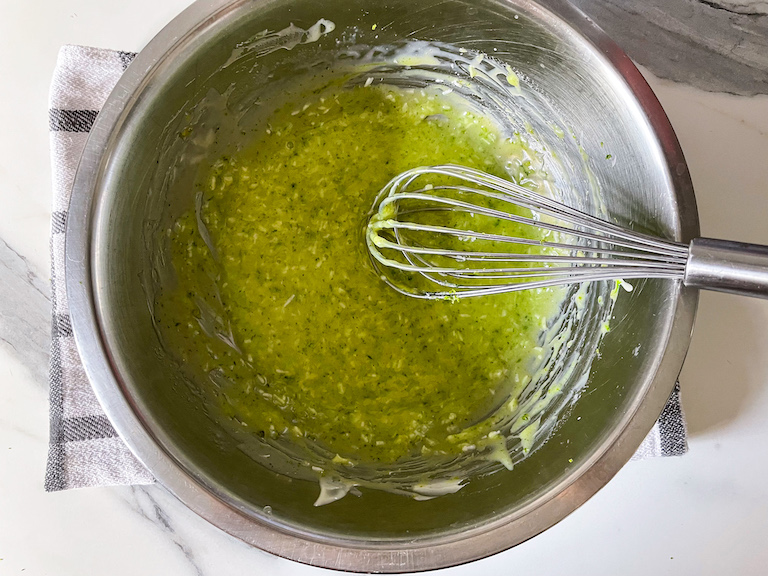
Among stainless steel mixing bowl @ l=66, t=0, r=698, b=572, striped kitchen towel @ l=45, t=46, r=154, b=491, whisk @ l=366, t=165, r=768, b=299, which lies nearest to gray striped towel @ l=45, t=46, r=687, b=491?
striped kitchen towel @ l=45, t=46, r=154, b=491

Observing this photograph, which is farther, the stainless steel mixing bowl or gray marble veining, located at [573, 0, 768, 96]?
gray marble veining, located at [573, 0, 768, 96]

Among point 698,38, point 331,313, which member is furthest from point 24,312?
point 698,38

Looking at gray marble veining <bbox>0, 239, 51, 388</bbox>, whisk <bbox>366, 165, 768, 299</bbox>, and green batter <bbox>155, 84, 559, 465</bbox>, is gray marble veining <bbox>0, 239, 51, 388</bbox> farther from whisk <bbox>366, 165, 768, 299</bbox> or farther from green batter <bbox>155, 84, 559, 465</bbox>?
whisk <bbox>366, 165, 768, 299</bbox>

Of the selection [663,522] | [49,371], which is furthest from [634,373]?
[49,371]

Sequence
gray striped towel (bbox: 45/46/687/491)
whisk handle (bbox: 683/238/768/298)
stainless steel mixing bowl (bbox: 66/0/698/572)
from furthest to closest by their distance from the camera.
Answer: gray striped towel (bbox: 45/46/687/491), stainless steel mixing bowl (bbox: 66/0/698/572), whisk handle (bbox: 683/238/768/298)

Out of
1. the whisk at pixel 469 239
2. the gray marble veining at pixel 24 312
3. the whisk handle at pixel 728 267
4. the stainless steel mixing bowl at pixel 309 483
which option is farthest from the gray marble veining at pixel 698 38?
the gray marble veining at pixel 24 312

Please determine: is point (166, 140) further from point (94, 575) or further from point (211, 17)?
point (94, 575)

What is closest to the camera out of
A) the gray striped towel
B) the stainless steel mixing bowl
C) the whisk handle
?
the whisk handle
